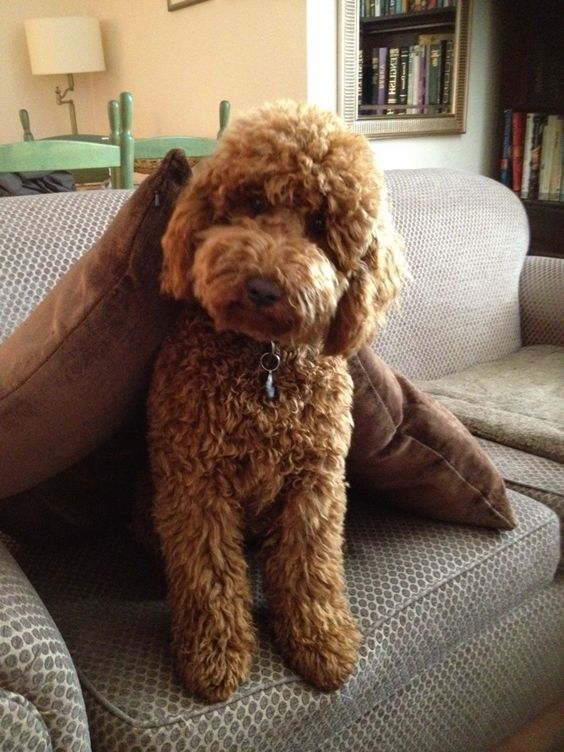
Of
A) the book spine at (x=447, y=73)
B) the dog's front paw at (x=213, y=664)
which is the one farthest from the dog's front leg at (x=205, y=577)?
the book spine at (x=447, y=73)

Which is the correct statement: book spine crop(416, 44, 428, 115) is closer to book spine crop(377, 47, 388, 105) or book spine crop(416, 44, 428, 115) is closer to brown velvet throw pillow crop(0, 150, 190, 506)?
book spine crop(377, 47, 388, 105)

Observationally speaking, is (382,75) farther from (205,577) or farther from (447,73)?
(205,577)

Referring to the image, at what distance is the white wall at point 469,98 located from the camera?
8.77 ft

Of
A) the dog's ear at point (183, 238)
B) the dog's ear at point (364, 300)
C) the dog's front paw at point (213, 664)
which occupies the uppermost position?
the dog's ear at point (183, 238)

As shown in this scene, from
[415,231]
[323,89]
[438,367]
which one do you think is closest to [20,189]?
[323,89]

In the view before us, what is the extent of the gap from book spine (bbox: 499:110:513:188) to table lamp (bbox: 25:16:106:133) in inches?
95.0

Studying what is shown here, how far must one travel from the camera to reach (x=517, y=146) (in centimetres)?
304

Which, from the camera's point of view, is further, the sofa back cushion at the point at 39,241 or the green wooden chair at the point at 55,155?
the green wooden chair at the point at 55,155

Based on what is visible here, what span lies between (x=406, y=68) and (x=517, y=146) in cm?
58

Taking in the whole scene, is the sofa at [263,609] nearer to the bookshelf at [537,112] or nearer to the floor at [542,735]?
the floor at [542,735]

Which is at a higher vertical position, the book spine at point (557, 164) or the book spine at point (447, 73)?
the book spine at point (447, 73)

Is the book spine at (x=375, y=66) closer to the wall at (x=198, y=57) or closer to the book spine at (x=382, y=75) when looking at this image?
the book spine at (x=382, y=75)

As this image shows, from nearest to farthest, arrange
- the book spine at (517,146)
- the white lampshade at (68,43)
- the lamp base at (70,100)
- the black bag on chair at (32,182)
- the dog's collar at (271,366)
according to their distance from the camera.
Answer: the dog's collar at (271,366), the black bag on chair at (32,182), the book spine at (517,146), the white lampshade at (68,43), the lamp base at (70,100)

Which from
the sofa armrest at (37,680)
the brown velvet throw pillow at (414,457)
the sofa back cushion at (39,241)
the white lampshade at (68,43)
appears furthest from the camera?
the white lampshade at (68,43)
